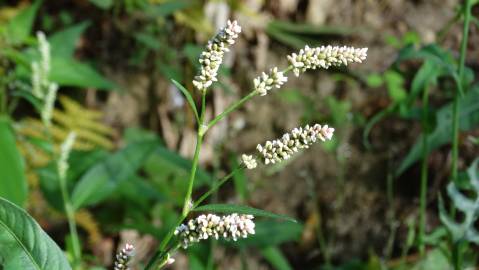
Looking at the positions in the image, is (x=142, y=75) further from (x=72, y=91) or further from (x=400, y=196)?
(x=400, y=196)

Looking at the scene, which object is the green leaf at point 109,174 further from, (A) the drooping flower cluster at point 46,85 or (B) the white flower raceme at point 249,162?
(B) the white flower raceme at point 249,162

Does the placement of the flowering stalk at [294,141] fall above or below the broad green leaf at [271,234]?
above

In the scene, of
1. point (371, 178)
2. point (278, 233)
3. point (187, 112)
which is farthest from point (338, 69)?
point (278, 233)

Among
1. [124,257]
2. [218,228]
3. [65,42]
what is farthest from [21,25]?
[218,228]

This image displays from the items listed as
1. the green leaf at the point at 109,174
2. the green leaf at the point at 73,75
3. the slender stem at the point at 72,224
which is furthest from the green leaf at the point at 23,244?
the green leaf at the point at 73,75

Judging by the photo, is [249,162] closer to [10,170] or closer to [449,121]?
[10,170]

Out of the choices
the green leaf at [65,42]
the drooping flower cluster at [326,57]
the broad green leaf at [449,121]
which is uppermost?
the green leaf at [65,42]

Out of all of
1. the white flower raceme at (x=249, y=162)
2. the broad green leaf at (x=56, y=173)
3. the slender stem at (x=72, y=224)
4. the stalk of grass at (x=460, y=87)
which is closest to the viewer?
the white flower raceme at (x=249, y=162)
